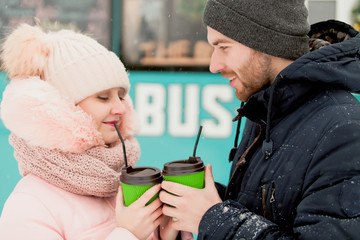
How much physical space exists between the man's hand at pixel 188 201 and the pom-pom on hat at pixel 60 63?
0.65 meters

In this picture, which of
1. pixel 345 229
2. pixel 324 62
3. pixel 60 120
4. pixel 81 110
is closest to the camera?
pixel 345 229

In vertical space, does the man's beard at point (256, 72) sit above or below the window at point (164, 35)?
above

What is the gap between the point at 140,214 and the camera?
1.27 meters

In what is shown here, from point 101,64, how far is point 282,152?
94 cm

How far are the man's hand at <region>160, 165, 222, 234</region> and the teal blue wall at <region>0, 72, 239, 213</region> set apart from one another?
249 centimetres

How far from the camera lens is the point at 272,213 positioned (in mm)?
1182

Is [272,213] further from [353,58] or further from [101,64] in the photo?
[101,64]

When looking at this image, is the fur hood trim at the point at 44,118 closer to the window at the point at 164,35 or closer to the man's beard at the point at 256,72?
the man's beard at the point at 256,72

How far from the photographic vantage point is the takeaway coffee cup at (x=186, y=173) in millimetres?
1210

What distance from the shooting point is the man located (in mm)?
1017

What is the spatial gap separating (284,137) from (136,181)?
54 cm

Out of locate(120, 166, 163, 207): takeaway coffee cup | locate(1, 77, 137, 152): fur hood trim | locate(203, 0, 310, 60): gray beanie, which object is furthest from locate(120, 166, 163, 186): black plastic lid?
locate(203, 0, 310, 60): gray beanie

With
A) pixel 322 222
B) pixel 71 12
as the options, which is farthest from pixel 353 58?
pixel 71 12

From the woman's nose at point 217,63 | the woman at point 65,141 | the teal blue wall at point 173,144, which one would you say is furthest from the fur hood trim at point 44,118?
the teal blue wall at point 173,144
